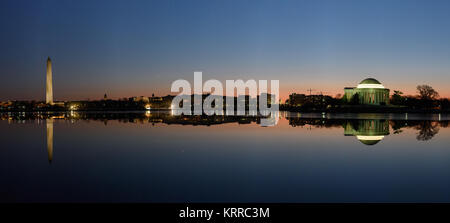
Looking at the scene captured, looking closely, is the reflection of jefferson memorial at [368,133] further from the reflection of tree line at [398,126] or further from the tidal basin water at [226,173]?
the tidal basin water at [226,173]

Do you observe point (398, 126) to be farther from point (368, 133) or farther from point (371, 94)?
point (371, 94)

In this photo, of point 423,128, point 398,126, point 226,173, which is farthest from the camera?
point 398,126

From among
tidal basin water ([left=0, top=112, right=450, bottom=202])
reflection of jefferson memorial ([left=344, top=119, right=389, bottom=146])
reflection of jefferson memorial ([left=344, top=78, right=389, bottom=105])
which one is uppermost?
reflection of jefferson memorial ([left=344, top=78, right=389, bottom=105])

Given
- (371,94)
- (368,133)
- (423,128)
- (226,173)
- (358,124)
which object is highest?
(371,94)

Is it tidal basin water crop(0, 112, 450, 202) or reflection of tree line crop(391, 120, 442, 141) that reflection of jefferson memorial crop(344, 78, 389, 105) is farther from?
tidal basin water crop(0, 112, 450, 202)

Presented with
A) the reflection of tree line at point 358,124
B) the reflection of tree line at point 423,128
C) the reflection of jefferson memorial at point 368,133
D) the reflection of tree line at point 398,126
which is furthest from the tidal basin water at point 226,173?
the reflection of tree line at point 398,126

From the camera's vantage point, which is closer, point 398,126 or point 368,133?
point 368,133

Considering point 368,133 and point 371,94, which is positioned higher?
point 371,94

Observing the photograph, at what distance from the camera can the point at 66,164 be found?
1338cm

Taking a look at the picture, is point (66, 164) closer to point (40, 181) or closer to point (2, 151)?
point (40, 181)

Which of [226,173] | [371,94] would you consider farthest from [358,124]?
[371,94]

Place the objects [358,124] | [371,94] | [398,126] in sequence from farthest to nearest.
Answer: [371,94]
[358,124]
[398,126]

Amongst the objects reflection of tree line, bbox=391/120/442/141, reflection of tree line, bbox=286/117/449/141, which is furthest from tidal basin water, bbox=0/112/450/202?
reflection of tree line, bbox=286/117/449/141
